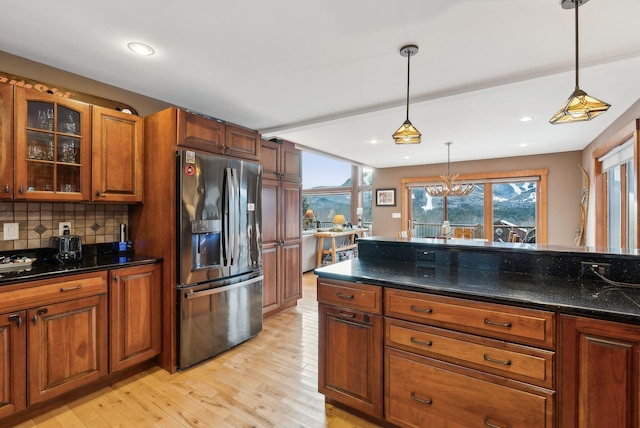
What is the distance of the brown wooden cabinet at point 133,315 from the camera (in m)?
2.21

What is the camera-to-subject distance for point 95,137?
2.31 metres

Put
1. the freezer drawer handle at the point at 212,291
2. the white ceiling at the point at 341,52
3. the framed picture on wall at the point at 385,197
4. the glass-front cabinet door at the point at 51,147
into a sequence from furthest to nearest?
1. the framed picture on wall at the point at 385,197
2. the freezer drawer handle at the point at 212,291
3. the glass-front cabinet door at the point at 51,147
4. the white ceiling at the point at 341,52

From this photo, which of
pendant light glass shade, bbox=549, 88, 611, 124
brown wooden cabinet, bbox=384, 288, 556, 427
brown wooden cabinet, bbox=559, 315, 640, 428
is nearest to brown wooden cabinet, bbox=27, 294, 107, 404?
brown wooden cabinet, bbox=384, 288, 556, 427

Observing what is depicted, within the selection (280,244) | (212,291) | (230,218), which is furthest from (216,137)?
(280,244)

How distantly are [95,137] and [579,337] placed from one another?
3252 mm

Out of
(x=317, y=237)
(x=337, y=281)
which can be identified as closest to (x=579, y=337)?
(x=337, y=281)

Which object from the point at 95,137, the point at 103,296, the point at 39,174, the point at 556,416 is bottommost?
the point at 556,416

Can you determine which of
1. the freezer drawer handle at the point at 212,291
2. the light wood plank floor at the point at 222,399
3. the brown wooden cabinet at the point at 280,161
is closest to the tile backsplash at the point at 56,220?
the freezer drawer handle at the point at 212,291

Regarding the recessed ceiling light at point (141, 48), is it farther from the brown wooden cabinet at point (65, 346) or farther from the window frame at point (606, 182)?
the window frame at point (606, 182)

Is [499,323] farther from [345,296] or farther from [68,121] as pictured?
[68,121]

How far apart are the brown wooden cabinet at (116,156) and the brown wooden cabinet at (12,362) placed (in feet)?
3.12

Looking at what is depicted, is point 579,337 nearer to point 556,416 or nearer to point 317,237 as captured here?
point 556,416

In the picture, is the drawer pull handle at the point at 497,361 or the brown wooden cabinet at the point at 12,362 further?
the brown wooden cabinet at the point at 12,362

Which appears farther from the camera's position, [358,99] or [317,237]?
[317,237]
